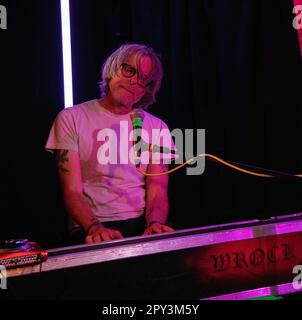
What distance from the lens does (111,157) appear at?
2.23 metres

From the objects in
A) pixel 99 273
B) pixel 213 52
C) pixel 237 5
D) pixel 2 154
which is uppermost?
pixel 237 5

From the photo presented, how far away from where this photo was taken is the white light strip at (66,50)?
241cm

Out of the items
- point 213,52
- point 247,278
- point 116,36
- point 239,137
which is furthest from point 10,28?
point 247,278

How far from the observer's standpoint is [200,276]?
1056mm

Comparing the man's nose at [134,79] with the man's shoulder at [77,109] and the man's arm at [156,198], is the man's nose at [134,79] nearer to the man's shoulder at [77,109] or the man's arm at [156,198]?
the man's shoulder at [77,109]

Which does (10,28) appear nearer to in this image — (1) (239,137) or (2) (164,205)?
(2) (164,205)

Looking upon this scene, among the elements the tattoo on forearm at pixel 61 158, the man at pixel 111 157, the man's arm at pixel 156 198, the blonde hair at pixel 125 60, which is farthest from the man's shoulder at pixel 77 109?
the man's arm at pixel 156 198

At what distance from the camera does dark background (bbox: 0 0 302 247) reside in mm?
2330

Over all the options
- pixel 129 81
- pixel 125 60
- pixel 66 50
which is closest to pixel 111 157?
pixel 129 81

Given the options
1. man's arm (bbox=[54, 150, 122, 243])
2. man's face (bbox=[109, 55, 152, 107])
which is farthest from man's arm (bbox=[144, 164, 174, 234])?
man's face (bbox=[109, 55, 152, 107])

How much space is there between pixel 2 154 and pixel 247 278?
179 centimetres

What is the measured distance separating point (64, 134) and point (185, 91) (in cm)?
101

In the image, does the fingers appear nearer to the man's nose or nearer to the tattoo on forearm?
the tattoo on forearm

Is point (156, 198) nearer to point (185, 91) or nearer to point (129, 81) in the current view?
point (129, 81)
